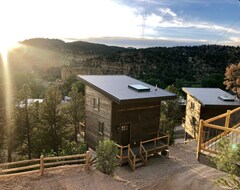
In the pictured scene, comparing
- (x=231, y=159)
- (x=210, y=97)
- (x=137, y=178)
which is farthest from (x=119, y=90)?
(x=231, y=159)

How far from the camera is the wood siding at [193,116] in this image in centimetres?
2111

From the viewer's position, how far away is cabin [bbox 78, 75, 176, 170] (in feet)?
49.8

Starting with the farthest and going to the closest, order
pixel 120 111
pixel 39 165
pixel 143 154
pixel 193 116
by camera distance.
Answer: pixel 193 116, pixel 143 154, pixel 120 111, pixel 39 165

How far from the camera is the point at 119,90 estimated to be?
1580 centimetres

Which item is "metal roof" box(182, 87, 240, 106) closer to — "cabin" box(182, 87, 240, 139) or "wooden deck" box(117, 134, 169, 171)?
"cabin" box(182, 87, 240, 139)

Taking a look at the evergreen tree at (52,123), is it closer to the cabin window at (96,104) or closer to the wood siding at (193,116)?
the cabin window at (96,104)

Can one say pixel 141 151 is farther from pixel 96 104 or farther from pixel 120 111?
pixel 96 104

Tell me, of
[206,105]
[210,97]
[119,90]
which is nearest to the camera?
[119,90]

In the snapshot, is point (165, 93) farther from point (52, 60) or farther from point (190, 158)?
point (52, 60)

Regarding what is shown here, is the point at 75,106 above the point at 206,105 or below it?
below

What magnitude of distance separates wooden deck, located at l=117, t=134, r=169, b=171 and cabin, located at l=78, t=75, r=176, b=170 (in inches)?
5.5

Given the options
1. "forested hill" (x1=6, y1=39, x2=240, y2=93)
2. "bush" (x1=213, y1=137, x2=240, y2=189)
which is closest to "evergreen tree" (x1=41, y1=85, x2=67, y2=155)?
"bush" (x1=213, y1=137, x2=240, y2=189)

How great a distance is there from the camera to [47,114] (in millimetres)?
17859

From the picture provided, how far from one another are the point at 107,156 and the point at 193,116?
1268 centimetres
